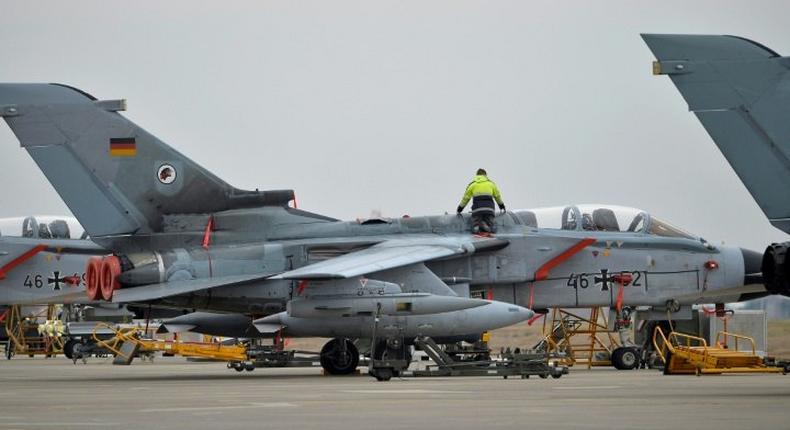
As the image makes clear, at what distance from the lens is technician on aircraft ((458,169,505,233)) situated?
2361 cm

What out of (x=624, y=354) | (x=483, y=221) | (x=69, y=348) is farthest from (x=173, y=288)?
(x=69, y=348)

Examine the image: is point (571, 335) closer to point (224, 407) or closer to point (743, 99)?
point (743, 99)

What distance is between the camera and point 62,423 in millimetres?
11680

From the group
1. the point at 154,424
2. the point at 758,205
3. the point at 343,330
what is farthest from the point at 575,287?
the point at 154,424

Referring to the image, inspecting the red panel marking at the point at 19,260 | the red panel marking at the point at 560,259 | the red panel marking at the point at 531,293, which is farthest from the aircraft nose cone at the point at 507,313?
the red panel marking at the point at 19,260

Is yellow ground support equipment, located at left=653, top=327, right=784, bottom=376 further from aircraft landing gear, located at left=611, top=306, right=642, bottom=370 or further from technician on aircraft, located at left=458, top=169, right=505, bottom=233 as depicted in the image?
technician on aircraft, located at left=458, top=169, right=505, bottom=233

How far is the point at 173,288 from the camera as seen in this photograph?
72.0 feet

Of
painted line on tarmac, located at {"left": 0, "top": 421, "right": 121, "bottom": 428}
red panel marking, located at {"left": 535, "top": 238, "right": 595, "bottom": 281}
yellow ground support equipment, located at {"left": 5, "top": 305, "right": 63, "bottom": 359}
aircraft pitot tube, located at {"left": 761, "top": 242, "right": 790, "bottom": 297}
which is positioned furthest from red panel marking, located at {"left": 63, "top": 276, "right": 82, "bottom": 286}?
aircraft pitot tube, located at {"left": 761, "top": 242, "right": 790, "bottom": 297}

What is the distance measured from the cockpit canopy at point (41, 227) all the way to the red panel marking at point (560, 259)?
12346mm

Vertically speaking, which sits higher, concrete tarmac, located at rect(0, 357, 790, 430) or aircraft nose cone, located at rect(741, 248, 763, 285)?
aircraft nose cone, located at rect(741, 248, 763, 285)

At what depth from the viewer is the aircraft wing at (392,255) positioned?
21094 millimetres

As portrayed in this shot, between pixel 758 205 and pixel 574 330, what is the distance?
11692 millimetres

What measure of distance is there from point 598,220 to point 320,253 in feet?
16.0

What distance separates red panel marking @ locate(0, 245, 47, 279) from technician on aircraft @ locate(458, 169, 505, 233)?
1144 cm
